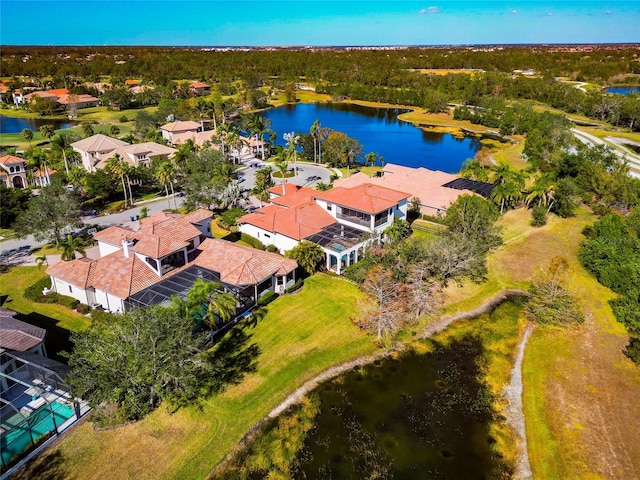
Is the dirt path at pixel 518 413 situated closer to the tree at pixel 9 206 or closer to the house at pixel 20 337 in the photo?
the house at pixel 20 337

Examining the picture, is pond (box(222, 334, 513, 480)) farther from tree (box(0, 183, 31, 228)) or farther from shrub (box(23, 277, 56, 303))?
tree (box(0, 183, 31, 228))

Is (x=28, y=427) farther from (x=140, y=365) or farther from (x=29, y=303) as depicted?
(x=29, y=303)

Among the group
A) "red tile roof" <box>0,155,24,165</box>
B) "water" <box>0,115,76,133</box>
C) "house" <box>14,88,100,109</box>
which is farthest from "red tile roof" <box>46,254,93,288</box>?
"house" <box>14,88,100,109</box>

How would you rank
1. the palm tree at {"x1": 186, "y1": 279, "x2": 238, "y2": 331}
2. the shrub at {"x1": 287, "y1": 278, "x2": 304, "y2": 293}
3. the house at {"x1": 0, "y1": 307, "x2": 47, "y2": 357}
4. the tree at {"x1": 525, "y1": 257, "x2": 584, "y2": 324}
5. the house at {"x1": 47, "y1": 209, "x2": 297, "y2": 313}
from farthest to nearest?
the shrub at {"x1": 287, "y1": 278, "x2": 304, "y2": 293} < the tree at {"x1": 525, "y1": 257, "x2": 584, "y2": 324} < the house at {"x1": 47, "y1": 209, "x2": 297, "y2": 313} < the palm tree at {"x1": 186, "y1": 279, "x2": 238, "y2": 331} < the house at {"x1": 0, "y1": 307, "x2": 47, "y2": 357}

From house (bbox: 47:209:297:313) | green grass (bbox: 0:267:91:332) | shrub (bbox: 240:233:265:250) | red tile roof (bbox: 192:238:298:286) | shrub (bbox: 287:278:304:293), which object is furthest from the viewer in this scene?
shrub (bbox: 240:233:265:250)

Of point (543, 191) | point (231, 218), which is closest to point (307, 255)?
point (231, 218)

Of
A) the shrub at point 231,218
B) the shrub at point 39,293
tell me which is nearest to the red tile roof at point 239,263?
the shrub at point 231,218

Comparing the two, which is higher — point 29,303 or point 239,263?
point 239,263
